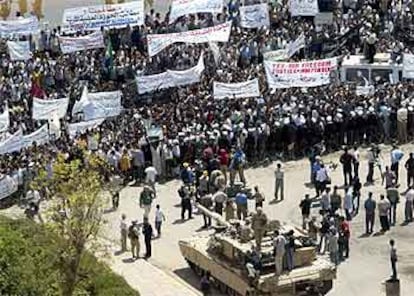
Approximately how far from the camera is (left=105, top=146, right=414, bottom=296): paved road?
34.1 metres

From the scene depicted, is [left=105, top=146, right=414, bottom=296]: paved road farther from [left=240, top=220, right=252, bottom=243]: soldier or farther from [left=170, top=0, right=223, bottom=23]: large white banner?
[left=170, top=0, right=223, bottom=23]: large white banner

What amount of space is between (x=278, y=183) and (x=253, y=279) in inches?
336

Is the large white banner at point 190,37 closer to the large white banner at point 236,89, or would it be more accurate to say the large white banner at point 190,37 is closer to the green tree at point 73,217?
the large white banner at point 236,89

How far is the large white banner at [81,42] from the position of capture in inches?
1927

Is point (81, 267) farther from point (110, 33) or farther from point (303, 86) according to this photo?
point (110, 33)

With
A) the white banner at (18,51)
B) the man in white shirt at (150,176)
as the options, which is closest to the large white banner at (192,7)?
the white banner at (18,51)

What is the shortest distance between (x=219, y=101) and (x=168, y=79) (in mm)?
1951

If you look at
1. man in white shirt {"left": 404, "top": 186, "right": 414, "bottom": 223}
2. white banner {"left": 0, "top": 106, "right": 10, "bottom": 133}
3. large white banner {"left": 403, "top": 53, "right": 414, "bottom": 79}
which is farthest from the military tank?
large white banner {"left": 403, "top": 53, "right": 414, "bottom": 79}

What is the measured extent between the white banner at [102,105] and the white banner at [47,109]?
0.78 m

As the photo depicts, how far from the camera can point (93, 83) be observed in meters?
48.3

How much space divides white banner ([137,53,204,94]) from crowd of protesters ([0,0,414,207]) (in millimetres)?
644

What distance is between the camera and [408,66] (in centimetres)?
4478

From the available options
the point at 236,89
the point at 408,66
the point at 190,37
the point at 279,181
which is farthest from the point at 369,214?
the point at 190,37

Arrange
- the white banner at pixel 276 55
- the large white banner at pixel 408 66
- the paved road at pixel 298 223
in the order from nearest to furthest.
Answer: the paved road at pixel 298 223, the large white banner at pixel 408 66, the white banner at pixel 276 55
